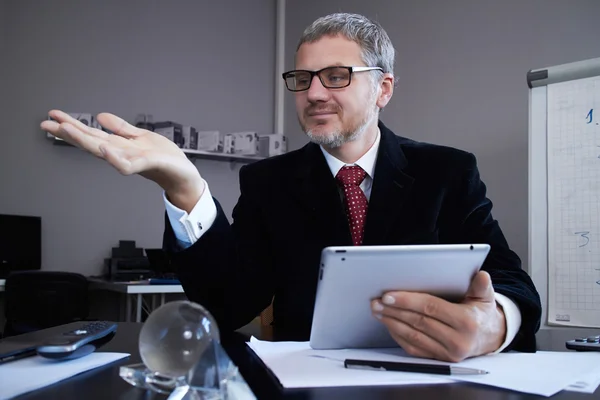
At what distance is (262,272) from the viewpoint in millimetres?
1314

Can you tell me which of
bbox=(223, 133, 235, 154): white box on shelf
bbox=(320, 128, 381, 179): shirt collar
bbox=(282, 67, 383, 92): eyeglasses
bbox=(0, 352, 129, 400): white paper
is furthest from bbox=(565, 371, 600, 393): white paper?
bbox=(223, 133, 235, 154): white box on shelf

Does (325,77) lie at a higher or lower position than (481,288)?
higher

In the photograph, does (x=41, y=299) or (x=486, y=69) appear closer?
(x=486, y=69)

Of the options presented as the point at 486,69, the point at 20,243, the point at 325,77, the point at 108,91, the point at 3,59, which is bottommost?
the point at 20,243

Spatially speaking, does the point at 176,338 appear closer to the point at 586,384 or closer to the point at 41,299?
the point at 586,384

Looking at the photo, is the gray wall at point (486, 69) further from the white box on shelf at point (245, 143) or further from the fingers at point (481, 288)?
the fingers at point (481, 288)

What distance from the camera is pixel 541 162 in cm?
202

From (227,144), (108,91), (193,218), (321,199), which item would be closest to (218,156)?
(227,144)

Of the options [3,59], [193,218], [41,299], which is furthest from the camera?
[3,59]

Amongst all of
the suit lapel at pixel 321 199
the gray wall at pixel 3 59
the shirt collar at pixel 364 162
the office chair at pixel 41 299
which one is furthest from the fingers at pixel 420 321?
the gray wall at pixel 3 59

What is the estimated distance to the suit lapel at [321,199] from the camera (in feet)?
4.05

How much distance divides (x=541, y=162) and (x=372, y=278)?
1632mm

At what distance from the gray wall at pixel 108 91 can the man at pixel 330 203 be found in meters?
2.77

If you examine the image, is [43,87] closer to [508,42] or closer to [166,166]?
[508,42]
